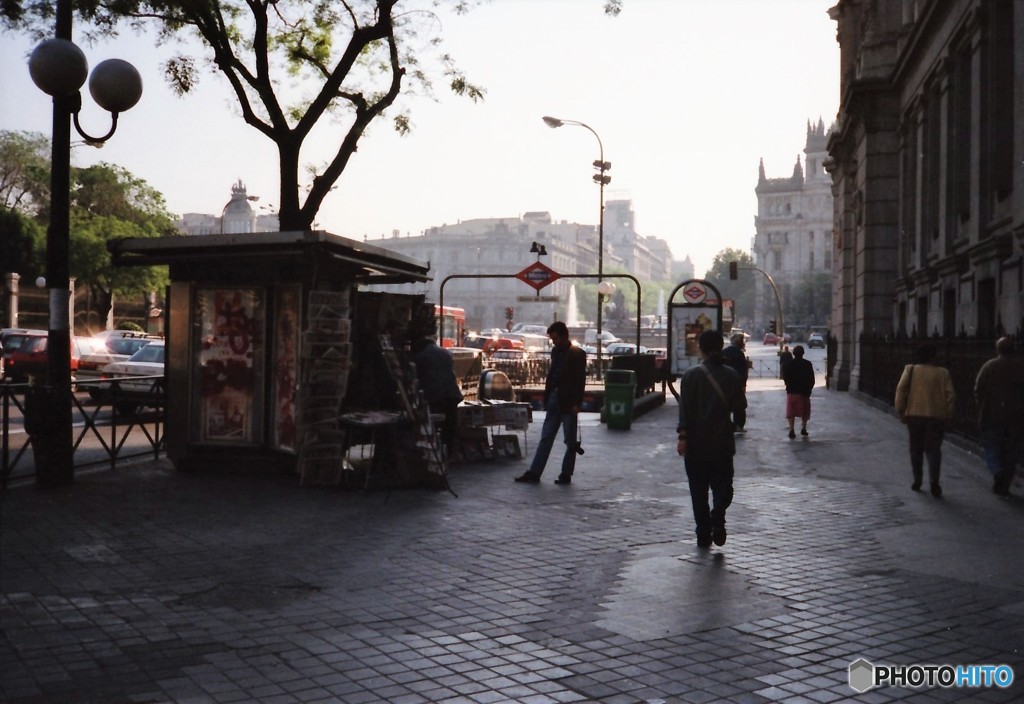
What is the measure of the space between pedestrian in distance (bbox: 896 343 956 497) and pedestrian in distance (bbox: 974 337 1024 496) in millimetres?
412

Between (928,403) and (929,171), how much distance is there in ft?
58.2

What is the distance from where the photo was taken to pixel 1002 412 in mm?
11828

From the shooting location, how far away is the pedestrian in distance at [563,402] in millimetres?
12516

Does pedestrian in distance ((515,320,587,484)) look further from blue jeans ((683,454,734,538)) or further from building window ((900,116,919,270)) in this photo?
building window ((900,116,919,270))

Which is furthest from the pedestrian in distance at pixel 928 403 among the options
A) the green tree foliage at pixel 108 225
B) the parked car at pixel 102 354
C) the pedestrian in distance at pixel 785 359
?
the green tree foliage at pixel 108 225

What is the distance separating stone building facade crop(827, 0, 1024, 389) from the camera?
1967cm

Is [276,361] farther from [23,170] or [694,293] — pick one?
[23,170]

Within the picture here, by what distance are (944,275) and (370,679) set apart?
22.3 m

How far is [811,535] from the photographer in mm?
9320

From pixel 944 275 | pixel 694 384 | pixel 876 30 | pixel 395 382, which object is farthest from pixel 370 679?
pixel 876 30

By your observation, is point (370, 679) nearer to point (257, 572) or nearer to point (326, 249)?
point (257, 572)

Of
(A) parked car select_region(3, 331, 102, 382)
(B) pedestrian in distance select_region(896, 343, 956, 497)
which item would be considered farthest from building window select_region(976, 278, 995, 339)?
(A) parked car select_region(3, 331, 102, 382)

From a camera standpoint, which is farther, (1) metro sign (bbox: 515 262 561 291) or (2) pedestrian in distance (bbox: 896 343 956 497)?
(1) metro sign (bbox: 515 262 561 291)

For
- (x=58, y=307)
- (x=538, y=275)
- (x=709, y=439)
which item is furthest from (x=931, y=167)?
(x=58, y=307)
